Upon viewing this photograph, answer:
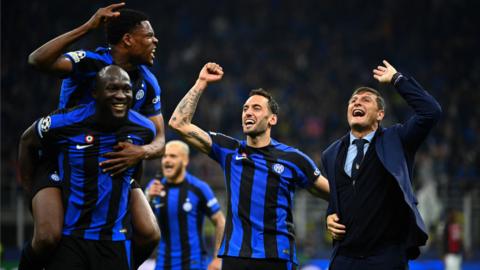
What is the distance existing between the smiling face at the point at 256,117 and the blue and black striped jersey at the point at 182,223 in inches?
94.4

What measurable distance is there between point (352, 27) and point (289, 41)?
226 cm

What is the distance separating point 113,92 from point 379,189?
221cm

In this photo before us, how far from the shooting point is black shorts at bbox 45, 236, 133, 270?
5.09 m

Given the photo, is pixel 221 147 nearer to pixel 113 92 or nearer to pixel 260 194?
pixel 260 194

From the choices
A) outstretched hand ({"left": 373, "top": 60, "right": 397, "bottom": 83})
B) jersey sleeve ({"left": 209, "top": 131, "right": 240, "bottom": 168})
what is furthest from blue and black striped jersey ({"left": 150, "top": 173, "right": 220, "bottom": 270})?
outstretched hand ({"left": 373, "top": 60, "right": 397, "bottom": 83})

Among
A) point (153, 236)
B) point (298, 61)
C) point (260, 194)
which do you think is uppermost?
point (298, 61)

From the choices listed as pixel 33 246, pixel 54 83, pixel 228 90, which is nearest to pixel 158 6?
pixel 228 90

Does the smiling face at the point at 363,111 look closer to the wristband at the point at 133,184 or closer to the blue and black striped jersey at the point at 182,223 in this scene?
the wristband at the point at 133,184

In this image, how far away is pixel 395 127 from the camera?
6.12 meters

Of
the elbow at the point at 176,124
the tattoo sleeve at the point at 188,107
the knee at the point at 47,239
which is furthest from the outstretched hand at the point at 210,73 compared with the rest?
the knee at the point at 47,239

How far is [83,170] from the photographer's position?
16.9 feet

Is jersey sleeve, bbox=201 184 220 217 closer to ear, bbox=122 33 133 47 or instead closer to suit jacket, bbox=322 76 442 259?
suit jacket, bbox=322 76 442 259

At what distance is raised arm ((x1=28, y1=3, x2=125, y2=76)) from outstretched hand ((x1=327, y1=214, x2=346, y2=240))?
7.44 feet

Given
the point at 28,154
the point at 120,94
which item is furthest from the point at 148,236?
the point at 120,94
